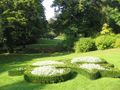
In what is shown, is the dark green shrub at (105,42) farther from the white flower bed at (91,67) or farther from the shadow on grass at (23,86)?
the shadow on grass at (23,86)

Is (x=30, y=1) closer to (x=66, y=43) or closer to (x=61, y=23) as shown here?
(x=66, y=43)

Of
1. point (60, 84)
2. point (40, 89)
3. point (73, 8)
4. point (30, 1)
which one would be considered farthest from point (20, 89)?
point (73, 8)

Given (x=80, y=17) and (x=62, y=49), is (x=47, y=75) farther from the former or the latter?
(x=80, y=17)

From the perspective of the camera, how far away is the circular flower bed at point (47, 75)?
15.5 m

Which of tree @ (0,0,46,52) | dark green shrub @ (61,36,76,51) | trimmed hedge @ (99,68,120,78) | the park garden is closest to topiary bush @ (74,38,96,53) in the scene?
the park garden

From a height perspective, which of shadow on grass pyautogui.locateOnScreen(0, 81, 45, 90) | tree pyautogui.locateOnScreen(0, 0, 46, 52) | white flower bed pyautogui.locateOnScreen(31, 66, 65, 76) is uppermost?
tree pyautogui.locateOnScreen(0, 0, 46, 52)

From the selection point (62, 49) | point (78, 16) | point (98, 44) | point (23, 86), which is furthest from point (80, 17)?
point (23, 86)

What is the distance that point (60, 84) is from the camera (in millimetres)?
15383

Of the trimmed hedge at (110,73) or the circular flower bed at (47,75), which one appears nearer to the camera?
the circular flower bed at (47,75)

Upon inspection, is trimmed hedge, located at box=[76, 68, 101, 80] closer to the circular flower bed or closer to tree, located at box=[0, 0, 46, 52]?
the circular flower bed

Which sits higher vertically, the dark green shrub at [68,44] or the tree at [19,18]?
the tree at [19,18]

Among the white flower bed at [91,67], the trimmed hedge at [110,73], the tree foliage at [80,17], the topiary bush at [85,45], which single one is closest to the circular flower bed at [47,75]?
the white flower bed at [91,67]

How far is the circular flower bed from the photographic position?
611 inches

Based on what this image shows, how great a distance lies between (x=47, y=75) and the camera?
15719mm
